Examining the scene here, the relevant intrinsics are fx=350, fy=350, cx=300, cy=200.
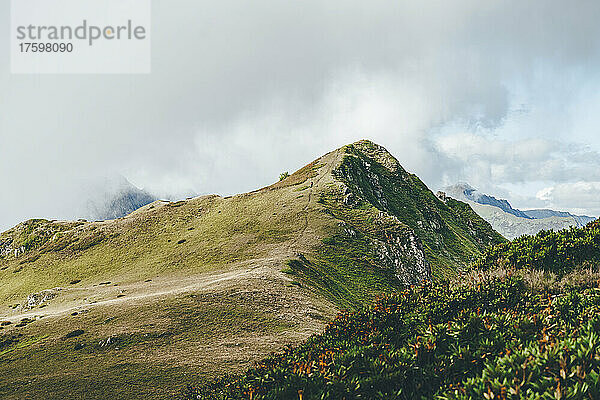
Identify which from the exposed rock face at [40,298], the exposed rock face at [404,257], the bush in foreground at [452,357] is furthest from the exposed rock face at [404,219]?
the exposed rock face at [40,298]

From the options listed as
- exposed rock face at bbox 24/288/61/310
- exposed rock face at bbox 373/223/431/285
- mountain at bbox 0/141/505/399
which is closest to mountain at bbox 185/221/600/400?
mountain at bbox 0/141/505/399

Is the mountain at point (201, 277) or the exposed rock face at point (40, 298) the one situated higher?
the mountain at point (201, 277)

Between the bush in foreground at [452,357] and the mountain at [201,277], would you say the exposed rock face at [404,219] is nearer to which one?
the mountain at [201,277]

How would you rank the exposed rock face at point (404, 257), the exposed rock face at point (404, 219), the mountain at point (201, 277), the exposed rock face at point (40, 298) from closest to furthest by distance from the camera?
1. the mountain at point (201, 277)
2. the exposed rock face at point (40, 298)
3. the exposed rock face at point (404, 257)
4. the exposed rock face at point (404, 219)

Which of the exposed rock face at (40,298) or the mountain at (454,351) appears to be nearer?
the mountain at (454,351)

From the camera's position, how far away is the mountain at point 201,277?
72.3 feet

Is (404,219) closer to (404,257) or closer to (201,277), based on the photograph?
(404,257)

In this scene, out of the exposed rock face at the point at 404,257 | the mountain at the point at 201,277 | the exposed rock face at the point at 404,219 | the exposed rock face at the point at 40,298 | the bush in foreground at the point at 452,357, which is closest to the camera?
the bush in foreground at the point at 452,357

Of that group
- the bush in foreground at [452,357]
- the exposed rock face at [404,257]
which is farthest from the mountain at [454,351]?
the exposed rock face at [404,257]

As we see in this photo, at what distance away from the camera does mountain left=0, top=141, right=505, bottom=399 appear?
72.3 feet

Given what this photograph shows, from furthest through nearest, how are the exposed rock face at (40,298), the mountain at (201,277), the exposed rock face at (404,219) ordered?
the exposed rock face at (404,219), the exposed rock face at (40,298), the mountain at (201,277)

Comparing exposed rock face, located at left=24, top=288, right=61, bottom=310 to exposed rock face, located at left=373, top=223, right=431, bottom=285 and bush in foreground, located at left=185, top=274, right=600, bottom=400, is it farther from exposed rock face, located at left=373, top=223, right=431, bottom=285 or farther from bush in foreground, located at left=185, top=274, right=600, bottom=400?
exposed rock face, located at left=373, top=223, right=431, bottom=285

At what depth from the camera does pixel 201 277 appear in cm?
4566

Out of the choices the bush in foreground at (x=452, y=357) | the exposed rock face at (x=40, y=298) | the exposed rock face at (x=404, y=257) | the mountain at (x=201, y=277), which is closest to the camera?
the bush in foreground at (x=452, y=357)
